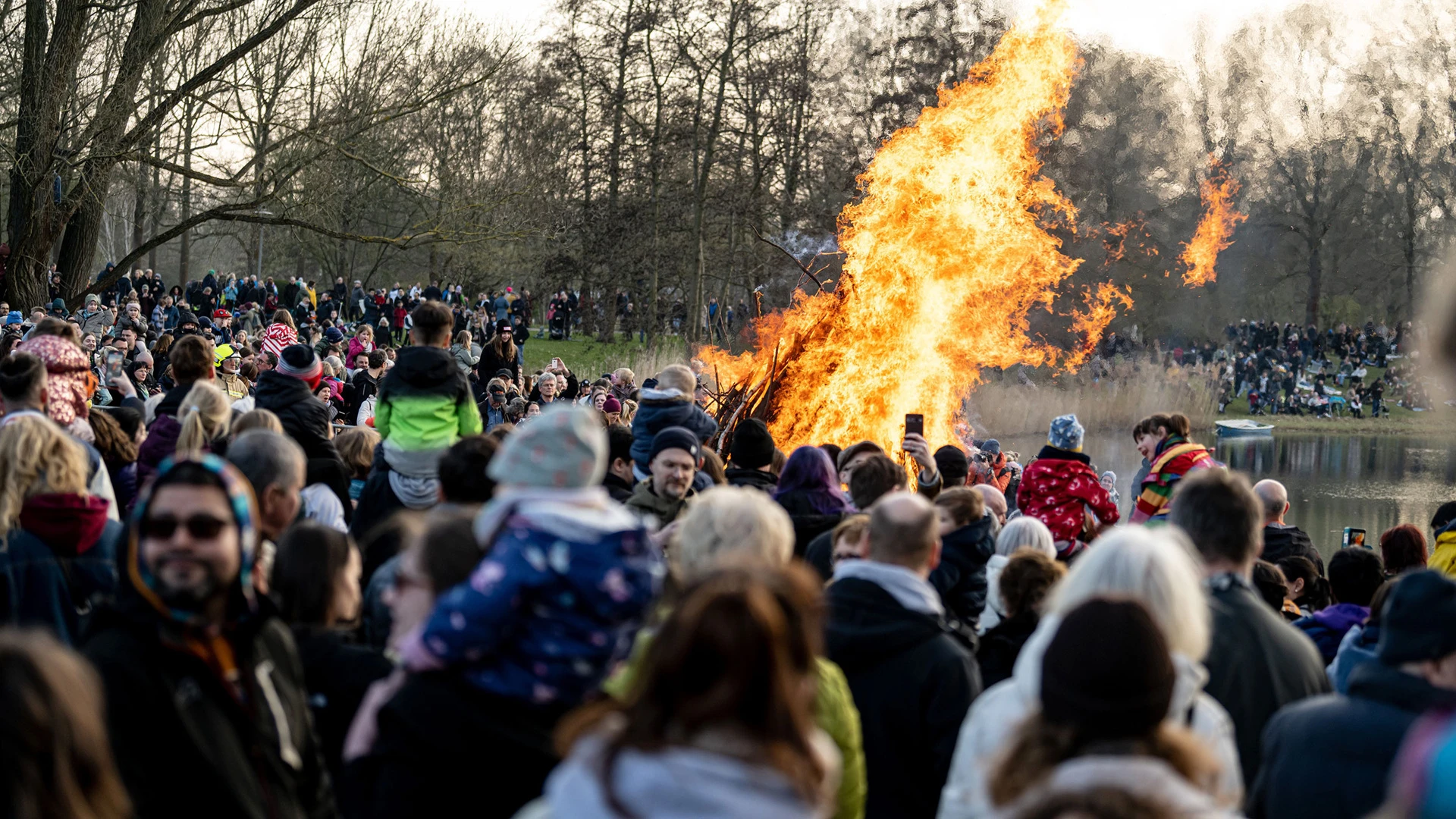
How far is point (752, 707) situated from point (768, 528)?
166cm

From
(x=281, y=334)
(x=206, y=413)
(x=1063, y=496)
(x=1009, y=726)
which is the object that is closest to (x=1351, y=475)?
(x=281, y=334)

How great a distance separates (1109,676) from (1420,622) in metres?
1.28

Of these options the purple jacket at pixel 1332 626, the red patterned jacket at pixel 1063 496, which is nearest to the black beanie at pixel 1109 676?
the purple jacket at pixel 1332 626

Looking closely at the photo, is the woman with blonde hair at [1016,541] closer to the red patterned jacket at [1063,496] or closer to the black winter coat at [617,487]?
the red patterned jacket at [1063,496]

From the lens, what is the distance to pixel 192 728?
321 centimetres

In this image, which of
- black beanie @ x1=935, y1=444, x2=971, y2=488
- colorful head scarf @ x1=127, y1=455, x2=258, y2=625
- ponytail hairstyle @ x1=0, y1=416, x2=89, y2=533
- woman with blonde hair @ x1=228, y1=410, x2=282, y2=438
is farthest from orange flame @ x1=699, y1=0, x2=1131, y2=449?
colorful head scarf @ x1=127, y1=455, x2=258, y2=625

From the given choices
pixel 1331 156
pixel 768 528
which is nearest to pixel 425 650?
pixel 768 528

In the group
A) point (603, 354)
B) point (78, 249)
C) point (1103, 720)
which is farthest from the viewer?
point (603, 354)

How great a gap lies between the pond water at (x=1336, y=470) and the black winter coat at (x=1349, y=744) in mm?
16751

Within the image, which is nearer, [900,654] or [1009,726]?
[1009,726]

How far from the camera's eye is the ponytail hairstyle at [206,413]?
6547mm

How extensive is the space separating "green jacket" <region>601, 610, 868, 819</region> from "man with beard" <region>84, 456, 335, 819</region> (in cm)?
84

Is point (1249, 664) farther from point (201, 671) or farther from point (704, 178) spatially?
point (704, 178)

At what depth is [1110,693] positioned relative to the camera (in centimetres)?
273
